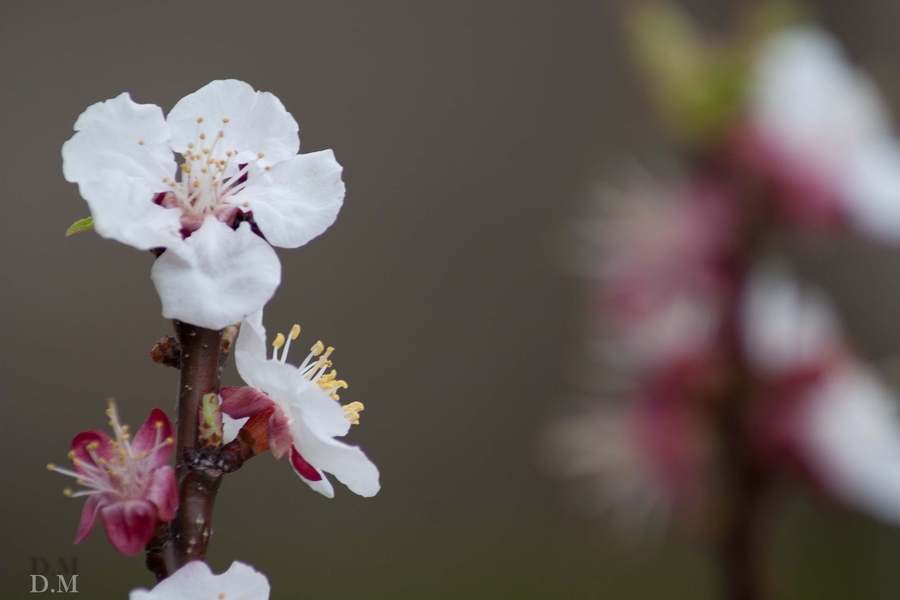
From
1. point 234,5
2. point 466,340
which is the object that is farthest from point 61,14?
point 466,340

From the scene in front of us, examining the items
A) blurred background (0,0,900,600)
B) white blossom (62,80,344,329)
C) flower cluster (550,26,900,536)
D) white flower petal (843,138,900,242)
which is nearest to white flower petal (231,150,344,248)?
white blossom (62,80,344,329)

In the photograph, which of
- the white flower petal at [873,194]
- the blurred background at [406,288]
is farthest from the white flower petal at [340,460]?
the blurred background at [406,288]

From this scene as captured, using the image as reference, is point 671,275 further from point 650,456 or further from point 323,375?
point 323,375

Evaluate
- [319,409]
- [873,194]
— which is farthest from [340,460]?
[873,194]

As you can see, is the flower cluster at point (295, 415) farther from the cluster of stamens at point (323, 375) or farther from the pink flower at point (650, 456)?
the pink flower at point (650, 456)

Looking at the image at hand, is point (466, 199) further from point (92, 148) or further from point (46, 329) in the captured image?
point (92, 148)

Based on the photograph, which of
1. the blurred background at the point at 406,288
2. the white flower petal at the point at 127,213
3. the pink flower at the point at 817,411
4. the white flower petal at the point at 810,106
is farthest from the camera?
the blurred background at the point at 406,288
